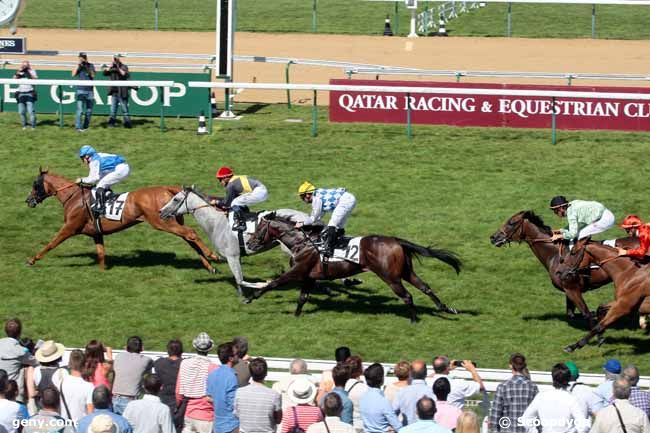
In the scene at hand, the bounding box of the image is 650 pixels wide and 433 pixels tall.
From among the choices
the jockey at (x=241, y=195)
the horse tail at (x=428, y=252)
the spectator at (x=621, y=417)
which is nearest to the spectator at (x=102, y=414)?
the spectator at (x=621, y=417)

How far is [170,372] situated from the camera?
1076 cm

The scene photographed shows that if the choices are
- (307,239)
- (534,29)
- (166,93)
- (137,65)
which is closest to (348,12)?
(534,29)

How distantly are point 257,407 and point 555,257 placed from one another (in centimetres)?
690

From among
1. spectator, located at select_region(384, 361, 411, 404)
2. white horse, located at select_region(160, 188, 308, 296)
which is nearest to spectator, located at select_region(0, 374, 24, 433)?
spectator, located at select_region(384, 361, 411, 404)

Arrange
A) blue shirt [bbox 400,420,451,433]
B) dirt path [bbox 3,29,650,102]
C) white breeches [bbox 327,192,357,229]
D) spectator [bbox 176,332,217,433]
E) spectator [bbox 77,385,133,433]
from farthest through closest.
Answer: dirt path [bbox 3,29,650,102] → white breeches [bbox 327,192,357,229] → spectator [bbox 176,332,217,433] → spectator [bbox 77,385,133,433] → blue shirt [bbox 400,420,451,433]

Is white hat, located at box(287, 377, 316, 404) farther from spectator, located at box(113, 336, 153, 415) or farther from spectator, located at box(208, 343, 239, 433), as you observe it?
spectator, located at box(113, 336, 153, 415)

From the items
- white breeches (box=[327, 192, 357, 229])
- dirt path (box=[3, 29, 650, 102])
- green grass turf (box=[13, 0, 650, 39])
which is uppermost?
green grass turf (box=[13, 0, 650, 39])

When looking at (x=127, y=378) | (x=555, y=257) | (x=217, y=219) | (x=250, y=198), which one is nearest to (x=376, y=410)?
(x=127, y=378)

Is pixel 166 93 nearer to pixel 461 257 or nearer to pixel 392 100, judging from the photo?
pixel 392 100

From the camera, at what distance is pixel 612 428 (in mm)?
9438

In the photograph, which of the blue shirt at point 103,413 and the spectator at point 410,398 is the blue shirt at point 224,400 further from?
the spectator at point 410,398

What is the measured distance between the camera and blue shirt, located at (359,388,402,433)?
9.70 metres

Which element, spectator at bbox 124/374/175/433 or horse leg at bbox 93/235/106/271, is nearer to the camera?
spectator at bbox 124/374/175/433

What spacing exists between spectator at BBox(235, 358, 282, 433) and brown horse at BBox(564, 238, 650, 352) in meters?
5.79
